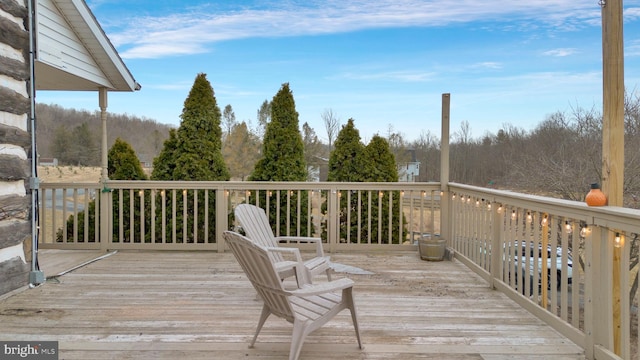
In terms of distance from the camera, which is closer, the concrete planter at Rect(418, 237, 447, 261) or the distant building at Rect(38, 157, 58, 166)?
the concrete planter at Rect(418, 237, 447, 261)

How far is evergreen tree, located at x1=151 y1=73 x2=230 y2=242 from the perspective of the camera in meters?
6.25

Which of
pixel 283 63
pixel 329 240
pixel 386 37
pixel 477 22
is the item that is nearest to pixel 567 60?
pixel 477 22

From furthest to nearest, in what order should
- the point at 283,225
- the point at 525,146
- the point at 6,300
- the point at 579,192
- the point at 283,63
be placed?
the point at 283,63 → the point at 525,146 → the point at 579,192 → the point at 283,225 → the point at 6,300

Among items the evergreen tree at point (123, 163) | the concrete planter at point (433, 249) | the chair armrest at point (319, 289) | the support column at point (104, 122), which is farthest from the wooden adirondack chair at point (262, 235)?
the evergreen tree at point (123, 163)

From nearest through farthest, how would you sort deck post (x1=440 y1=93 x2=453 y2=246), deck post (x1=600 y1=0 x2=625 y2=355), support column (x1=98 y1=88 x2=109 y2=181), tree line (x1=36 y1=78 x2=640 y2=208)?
deck post (x1=600 y1=0 x2=625 y2=355), deck post (x1=440 y1=93 x2=453 y2=246), support column (x1=98 y1=88 x2=109 y2=181), tree line (x1=36 y1=78 x2=640 y2=208)

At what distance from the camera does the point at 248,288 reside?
400cm

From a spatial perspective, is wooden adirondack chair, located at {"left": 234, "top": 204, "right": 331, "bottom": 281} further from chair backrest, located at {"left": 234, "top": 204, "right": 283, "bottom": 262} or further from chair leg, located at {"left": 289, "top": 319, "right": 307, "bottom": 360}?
chair leg, located at {"left": 289, "top": 319, "right": 307, "bottom": 360}

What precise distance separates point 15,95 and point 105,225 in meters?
2.32

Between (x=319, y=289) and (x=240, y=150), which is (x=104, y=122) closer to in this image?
(x=319, y=289)

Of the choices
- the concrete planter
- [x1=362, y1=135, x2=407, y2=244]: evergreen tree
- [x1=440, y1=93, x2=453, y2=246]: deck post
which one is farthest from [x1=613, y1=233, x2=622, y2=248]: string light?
[x1=362, y1=135, x2=407, y2=244]: evergreen tree

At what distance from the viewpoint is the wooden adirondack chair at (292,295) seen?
7.54 ft

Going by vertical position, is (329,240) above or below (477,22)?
below

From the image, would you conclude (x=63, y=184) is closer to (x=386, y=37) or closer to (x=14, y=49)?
(x=14, y=49)

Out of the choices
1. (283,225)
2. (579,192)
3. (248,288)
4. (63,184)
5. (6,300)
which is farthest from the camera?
(579,192)
